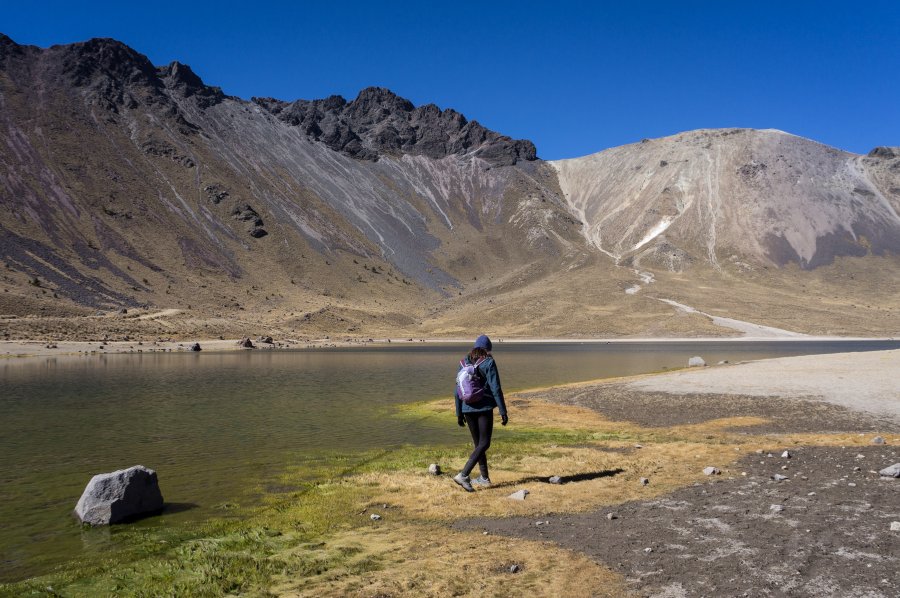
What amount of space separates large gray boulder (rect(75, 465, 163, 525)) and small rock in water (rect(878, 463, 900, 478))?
1469 centimetres

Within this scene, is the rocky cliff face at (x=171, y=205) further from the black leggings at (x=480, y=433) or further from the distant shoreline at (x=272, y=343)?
the black leggings at (x=480, y=433)

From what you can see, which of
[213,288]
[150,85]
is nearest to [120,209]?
[213,288]

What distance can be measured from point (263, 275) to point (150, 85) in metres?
88.3

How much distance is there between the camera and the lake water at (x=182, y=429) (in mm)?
12758

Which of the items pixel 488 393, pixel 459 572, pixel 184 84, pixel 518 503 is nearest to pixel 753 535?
pixel 518 503

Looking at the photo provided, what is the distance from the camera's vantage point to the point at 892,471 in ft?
40.0

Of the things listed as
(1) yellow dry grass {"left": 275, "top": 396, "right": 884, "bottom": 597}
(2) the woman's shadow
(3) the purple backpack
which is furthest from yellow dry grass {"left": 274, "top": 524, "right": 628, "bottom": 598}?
(2) the woman's shadow

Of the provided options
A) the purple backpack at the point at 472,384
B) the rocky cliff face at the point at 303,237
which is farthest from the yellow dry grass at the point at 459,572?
the rocky cliff face at the point at 303,237

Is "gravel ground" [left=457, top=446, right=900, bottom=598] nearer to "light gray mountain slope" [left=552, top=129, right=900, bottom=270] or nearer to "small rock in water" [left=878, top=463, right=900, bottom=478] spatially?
"small rock in water" [left=878, top=463, right=900, bottom=478]

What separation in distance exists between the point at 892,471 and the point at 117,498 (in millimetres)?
15142

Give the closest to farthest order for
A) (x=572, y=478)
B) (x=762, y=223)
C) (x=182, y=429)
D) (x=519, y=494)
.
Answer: (x=519, y=494) → (x=572, y=478) → (x=182, y=429) → (x=762, y=223)

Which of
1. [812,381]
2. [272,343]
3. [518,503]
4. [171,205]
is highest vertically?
[171,205]

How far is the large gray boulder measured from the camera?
11.6m

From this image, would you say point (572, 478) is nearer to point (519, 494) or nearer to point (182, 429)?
point (519, 494)
